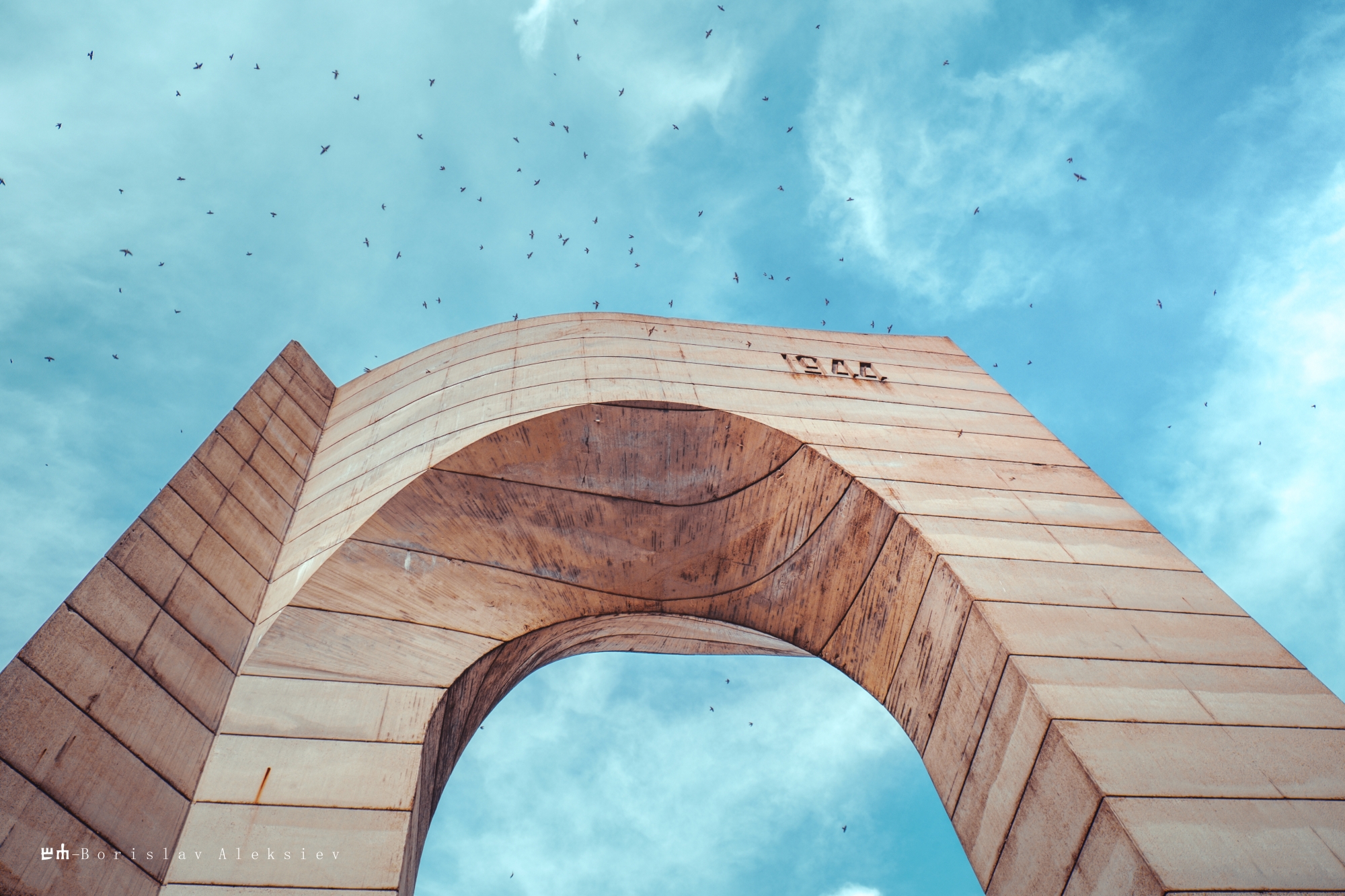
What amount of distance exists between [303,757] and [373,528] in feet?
10.5

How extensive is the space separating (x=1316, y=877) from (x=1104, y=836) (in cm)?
172

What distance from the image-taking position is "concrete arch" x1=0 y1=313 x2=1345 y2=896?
25.8 feet

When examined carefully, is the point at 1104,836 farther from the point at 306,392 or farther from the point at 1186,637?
the point at 306,392

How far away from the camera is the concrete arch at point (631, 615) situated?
7867 millimetres

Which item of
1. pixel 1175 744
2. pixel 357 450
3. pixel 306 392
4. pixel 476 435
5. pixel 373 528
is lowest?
pixel 1175 744

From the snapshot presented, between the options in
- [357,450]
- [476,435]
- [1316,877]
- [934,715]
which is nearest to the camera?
[1316,877]

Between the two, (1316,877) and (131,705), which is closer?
(1316,877)

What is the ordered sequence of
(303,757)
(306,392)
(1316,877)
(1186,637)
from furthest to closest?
(306,392), (1186,637), (303,757), (1316,877)

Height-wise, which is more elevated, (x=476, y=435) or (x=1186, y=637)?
(x=476, y=435)

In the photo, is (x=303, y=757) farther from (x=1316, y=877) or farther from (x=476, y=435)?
(x=1316, y=877)

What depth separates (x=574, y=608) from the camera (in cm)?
1238

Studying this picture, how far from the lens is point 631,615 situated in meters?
13.2

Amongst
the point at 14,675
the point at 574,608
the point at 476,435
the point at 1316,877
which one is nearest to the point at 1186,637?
the point at 1316,877

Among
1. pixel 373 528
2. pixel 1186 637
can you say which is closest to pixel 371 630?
pixel 373 528
